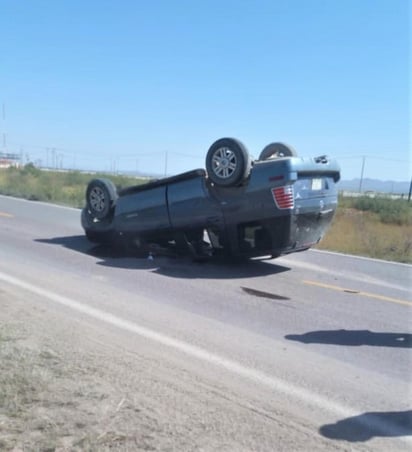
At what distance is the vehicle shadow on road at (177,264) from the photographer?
797 cm

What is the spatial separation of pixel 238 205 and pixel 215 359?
3.61 m

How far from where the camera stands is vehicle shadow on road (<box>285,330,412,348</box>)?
5.09 meters

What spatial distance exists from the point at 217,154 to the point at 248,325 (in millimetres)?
3062

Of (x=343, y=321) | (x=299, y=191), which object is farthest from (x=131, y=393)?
(x=299, y=191)

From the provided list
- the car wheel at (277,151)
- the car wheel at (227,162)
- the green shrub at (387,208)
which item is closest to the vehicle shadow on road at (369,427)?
the car wheel at (227,162)

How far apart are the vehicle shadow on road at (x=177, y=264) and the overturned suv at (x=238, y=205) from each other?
20 centimetres

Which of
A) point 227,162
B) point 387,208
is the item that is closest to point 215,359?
point 227,162

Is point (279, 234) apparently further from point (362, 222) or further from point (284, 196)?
point (362, 222)

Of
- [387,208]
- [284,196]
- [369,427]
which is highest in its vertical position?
[284,196]

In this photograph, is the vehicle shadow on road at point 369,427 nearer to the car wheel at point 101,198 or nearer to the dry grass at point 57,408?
the dry grass at point 57,408

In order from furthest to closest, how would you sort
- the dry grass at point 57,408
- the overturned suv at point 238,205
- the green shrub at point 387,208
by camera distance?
the green shrub at point 387,208, the overturned suv at point 238,205, the dry grass at point 57,408

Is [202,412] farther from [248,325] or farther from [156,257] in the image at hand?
[156,257]

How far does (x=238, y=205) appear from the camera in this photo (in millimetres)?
7727

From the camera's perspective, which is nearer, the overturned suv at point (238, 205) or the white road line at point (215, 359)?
the white road line at point (215, 359)
